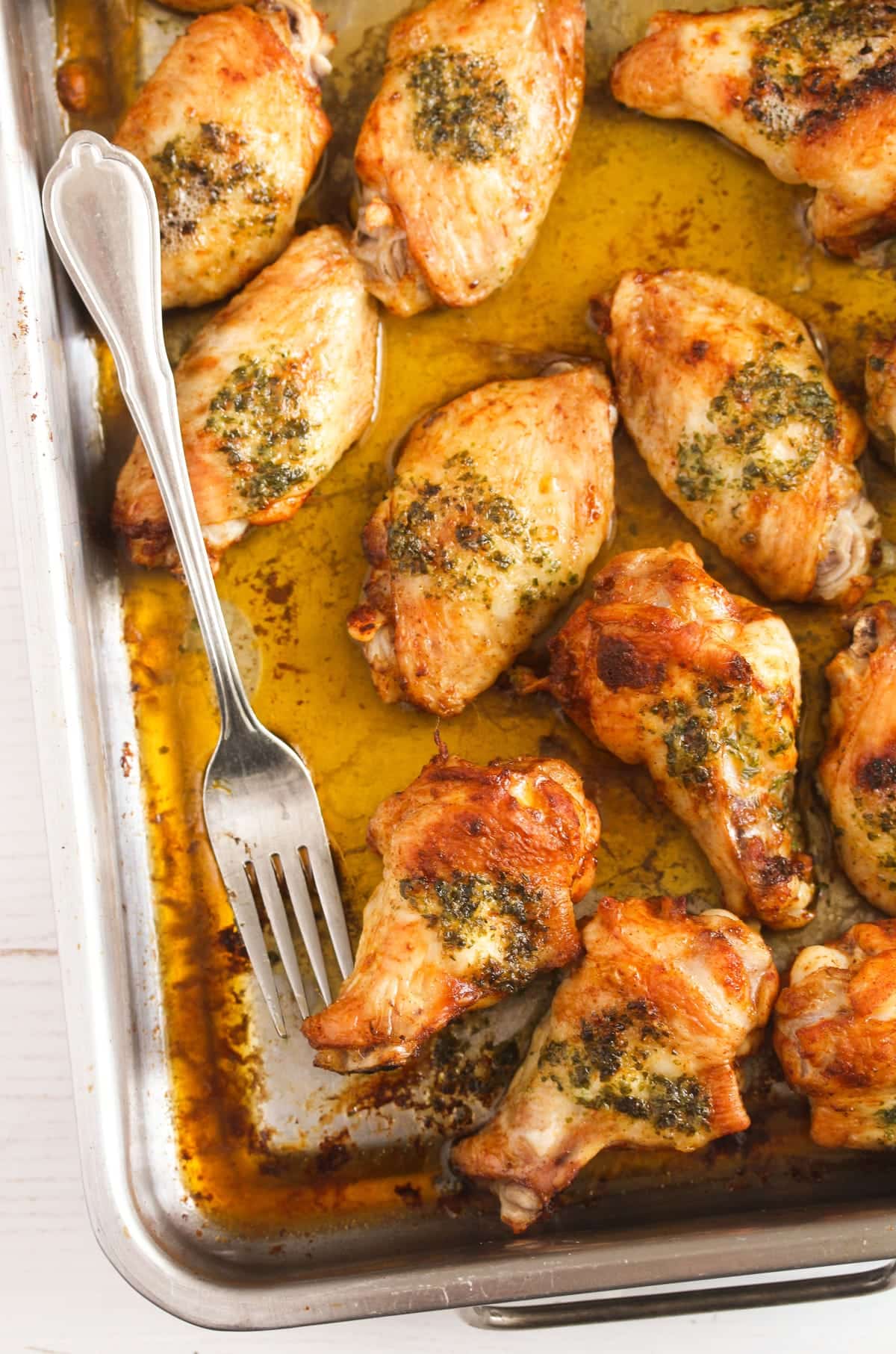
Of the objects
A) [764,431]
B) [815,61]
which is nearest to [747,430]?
[764,431]

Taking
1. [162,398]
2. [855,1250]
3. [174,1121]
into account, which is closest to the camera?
[855,1250]

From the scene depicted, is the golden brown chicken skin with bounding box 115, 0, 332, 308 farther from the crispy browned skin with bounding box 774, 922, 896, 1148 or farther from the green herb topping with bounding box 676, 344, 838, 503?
the crispy browned skin with bounding box 774, 922, 896, 1148

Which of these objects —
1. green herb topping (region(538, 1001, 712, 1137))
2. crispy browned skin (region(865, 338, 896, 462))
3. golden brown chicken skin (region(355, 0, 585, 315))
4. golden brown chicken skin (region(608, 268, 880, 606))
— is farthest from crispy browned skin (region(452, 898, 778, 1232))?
golden brown chicken skin (region(355, 0, 585, 315))

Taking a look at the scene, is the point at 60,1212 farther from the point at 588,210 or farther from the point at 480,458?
the point at 588,210

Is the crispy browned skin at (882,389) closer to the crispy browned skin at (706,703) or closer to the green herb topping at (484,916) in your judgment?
the crispy browned skin at (706,703)

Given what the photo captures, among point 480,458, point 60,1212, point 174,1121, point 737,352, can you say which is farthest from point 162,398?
point 60,1212

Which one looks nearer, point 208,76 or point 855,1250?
point 855,1250
